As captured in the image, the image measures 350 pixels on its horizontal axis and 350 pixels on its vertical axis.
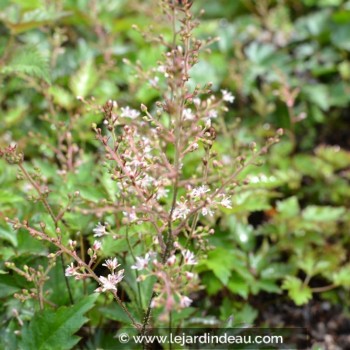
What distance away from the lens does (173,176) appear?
4.54ft

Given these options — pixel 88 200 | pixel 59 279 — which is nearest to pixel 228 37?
pixel 88 200

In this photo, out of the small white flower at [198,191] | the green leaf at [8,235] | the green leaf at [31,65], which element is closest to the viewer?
the small white flower at [198,191]

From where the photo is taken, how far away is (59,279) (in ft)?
6.74

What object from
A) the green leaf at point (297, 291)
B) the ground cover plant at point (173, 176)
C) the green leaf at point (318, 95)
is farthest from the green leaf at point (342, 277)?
the green leaf at point (318, 95)

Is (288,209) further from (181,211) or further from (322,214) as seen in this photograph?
(181,211)

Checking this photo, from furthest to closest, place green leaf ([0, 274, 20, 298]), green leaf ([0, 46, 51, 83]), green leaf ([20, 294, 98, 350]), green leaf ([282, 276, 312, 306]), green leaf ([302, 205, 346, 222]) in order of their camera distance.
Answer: green leaf ([302, 205, 346, 222]), green leaf ([0, 46, 51, 83]), green leaf ([282, 276, 312, 306]), green leaf ([0, 274, 20, 298]), green leaf ([20, 294, 98, 350])

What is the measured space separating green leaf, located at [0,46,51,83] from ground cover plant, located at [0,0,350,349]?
0.04ft

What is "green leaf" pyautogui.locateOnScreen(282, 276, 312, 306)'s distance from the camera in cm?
231

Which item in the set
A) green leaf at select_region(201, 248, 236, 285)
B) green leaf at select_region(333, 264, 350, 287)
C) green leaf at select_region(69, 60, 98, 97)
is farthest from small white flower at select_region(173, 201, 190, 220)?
green leaf at select_region(69, 60, 98, 97)

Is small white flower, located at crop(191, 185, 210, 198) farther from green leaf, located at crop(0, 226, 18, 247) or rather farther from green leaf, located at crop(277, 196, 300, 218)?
green leaf, located at crop(277, 196, 300, 218)

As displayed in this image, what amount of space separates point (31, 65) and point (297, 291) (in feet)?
5.40

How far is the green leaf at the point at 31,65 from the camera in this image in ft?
7.93

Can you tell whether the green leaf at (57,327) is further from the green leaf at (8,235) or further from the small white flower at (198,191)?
the small white flower at (198,191)

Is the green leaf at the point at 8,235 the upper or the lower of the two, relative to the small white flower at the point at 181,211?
upper
